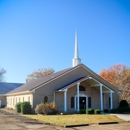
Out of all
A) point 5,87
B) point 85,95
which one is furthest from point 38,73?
point 85,95

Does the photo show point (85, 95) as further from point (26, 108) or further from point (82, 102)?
point (26, 108)

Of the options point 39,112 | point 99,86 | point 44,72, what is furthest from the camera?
point 44,72

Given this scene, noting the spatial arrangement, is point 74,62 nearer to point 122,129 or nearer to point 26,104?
point 26,104

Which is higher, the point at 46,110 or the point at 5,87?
the point at 5,87

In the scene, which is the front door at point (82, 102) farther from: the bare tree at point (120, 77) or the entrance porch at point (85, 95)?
the bare tree at point (120, 77)

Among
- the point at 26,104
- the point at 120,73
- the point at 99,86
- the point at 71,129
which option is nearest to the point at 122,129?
the point at 71,129

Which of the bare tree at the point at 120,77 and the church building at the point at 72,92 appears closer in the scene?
the church building at the point at 72,92

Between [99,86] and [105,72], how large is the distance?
2679cm

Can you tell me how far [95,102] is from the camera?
31.2 meters

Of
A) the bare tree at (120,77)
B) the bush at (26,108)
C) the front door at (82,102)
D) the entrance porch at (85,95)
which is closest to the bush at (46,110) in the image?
the bush at (26,108)

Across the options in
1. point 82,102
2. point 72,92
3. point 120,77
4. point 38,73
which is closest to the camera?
point 72,92

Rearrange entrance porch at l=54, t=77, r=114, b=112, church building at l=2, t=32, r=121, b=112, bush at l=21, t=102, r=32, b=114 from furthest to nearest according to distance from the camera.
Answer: entrance porch at l=54, t=77, r=114, b=112 < church building at l=2, t=32, r=121, b=112 < bush at l=21, t=102, r=32, b=114

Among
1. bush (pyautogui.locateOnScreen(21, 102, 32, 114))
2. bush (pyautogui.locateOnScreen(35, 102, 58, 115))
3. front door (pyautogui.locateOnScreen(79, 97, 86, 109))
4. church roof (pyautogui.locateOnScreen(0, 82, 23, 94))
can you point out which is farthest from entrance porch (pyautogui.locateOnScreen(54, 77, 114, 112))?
church roof (pyautogui.locateOnScreen(0, 82, 23, 94))

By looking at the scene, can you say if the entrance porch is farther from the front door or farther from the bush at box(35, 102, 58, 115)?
the bush at box(35, 102, 58, 115)
